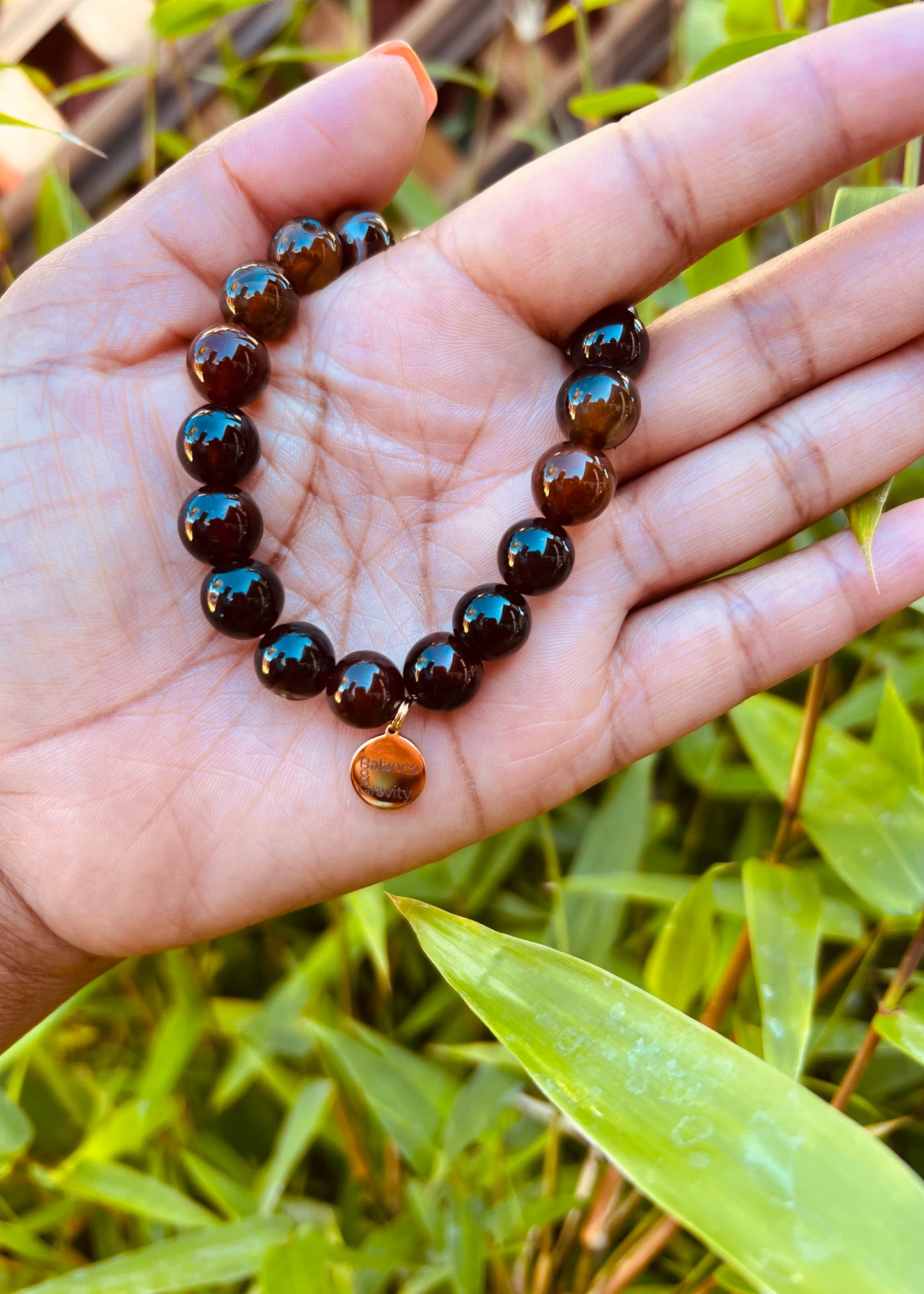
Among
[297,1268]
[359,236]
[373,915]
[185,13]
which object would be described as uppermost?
[185,13]

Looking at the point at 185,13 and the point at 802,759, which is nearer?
the point at 802,759

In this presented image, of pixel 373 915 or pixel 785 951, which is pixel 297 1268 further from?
pixel 785 951

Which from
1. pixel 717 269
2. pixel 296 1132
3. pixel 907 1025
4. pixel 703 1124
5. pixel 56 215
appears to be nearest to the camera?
pixel 703 1124

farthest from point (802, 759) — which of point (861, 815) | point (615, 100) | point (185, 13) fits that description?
point (185, 13)

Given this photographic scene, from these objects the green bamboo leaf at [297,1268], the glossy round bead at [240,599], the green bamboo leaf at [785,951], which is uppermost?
the glossy round bead at [240,599]

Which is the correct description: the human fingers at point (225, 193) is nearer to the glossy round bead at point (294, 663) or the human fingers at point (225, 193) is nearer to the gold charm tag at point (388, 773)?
the glossy round bead at point (294, 663)

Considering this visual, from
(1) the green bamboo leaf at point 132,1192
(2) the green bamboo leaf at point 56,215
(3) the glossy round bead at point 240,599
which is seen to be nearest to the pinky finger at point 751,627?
(3) the glossy round bead at point 240,599
